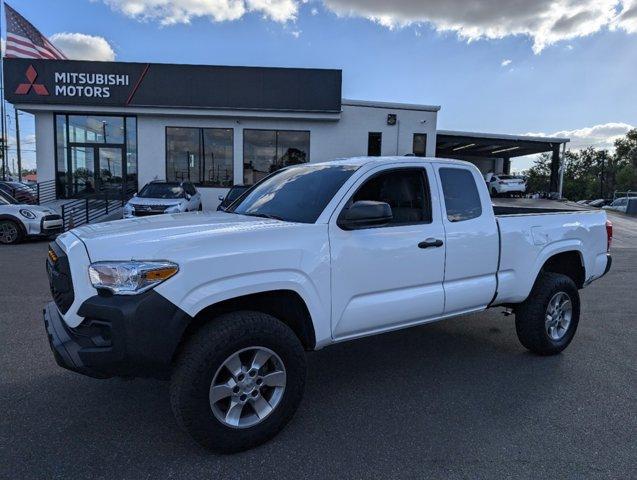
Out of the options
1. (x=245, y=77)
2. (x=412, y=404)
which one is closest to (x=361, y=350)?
(x=412, y=404)

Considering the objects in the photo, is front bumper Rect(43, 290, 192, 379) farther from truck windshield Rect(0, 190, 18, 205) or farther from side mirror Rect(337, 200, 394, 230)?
truck windshield Rect(0, 190, 18, 205)

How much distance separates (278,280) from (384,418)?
4.42ft

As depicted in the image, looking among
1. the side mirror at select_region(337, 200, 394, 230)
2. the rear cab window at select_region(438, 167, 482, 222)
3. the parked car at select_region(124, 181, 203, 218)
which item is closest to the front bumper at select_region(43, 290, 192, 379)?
the side mirror at select_region(337, 200, 394, 230)

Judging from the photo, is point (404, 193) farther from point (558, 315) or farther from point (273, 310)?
point (558, 315)

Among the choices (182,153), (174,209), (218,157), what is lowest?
(174,209)

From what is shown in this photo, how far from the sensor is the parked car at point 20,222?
1230 cm

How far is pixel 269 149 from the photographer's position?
65.4 feet

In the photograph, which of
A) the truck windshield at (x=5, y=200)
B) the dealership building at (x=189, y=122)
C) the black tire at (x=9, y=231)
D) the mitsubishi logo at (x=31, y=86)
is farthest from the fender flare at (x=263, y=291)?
the mitsubishi logo at (x=31, y=86)

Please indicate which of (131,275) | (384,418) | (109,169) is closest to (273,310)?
(131,275)

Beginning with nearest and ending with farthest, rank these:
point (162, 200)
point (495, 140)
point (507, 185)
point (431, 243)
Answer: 1. point (431, 243)
2. point (162, 200)
3. point (495, 140)
4. point (507, 185)

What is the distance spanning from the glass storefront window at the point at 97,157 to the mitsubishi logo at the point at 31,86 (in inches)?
66.0

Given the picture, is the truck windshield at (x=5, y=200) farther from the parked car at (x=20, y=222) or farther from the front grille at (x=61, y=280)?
the front grille at (x=61, y=280)

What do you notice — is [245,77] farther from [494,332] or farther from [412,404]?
[412,404]

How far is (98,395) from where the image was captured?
12.0 ft
